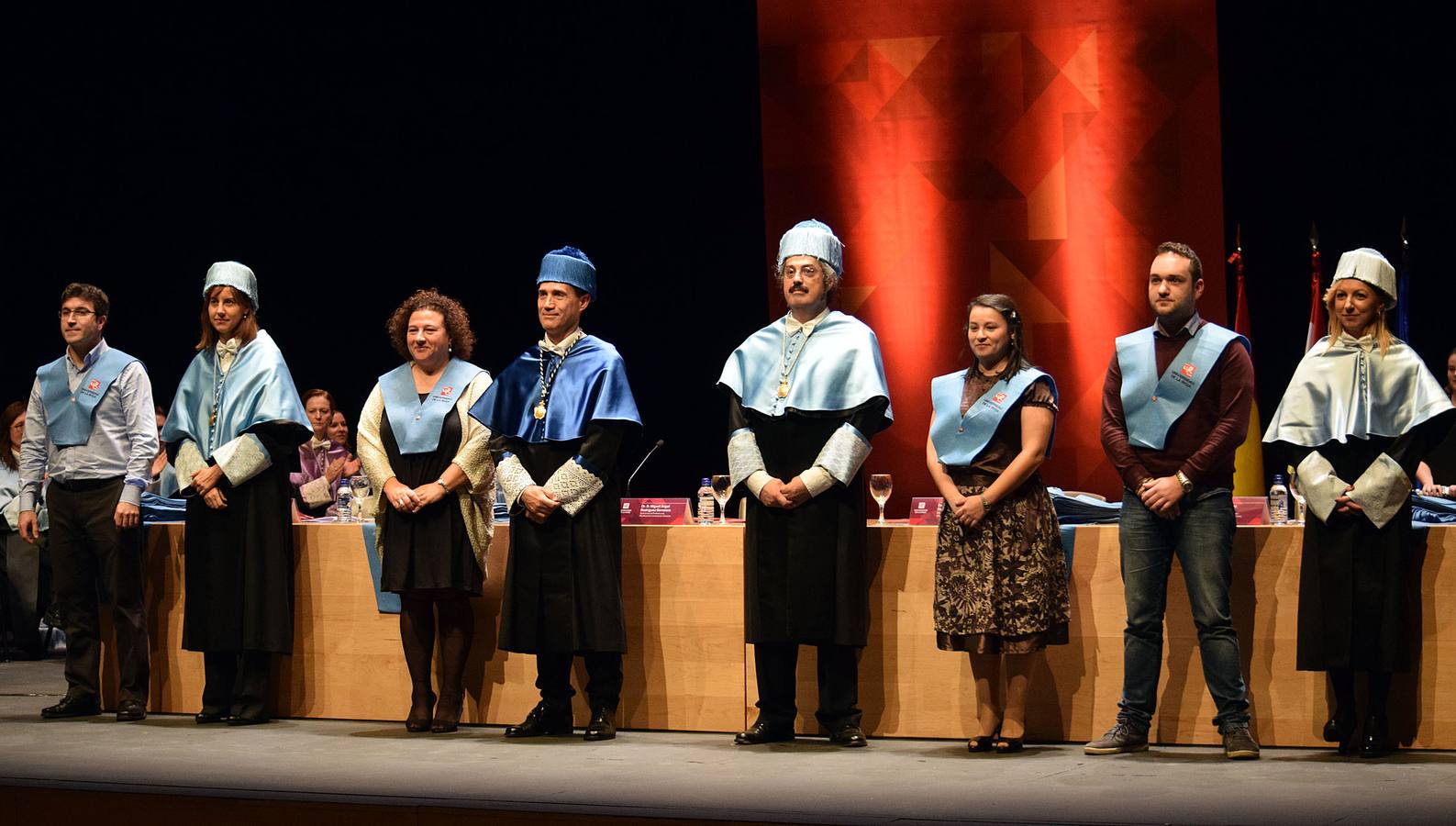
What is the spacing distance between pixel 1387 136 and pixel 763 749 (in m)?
4.68

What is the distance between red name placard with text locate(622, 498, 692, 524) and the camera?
4.95m

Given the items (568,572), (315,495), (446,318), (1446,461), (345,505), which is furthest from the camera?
(1446,461)

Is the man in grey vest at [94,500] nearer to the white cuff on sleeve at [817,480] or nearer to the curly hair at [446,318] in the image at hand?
the curly hair at [446,318]

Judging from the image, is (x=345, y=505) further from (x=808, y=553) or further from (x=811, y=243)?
(x=811, y=243)

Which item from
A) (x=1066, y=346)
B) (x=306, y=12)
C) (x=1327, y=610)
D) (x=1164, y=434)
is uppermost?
(x=306, y=12)

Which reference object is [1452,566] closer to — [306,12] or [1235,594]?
[1235,594]

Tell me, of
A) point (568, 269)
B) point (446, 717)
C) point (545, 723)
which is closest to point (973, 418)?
point (568, 269)

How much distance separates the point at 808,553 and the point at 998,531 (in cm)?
54

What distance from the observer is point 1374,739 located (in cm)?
415

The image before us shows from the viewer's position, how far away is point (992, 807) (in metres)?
3.35

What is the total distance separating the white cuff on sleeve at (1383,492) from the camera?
4.10m

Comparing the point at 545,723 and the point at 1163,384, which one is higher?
the point at 1163,384

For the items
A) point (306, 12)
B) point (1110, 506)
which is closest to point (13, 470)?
point (306, 12)

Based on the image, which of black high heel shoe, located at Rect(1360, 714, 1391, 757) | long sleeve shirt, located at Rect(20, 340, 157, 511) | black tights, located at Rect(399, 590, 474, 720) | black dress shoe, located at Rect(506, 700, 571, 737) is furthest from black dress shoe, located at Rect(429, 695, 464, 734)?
black high heel shoe, located at Rect(1360, 714, 1391, 757)
